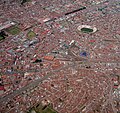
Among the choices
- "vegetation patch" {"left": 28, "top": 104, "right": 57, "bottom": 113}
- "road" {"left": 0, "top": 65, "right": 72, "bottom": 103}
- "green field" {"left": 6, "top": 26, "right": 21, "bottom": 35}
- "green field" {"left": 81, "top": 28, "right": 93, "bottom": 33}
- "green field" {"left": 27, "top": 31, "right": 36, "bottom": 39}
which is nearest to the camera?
"vegetation patch" {"left": 28, "top": 104, "right": 57, "bottom": 113}

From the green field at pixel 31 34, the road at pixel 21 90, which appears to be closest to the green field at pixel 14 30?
the green field at pixel 31 34

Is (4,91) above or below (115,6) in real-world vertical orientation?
above

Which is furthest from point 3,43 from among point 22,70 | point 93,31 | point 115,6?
point 115,6

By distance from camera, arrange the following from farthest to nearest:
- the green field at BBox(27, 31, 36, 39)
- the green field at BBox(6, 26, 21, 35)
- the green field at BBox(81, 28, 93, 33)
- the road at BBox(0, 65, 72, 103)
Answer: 1. the green field at BBox(6, 26, 21, 35)
2. the green field at BBox(81, 28, 93, 33)
3. the green field at BBox(27, 31, 36, 39)
4. the road at BBox(0, 65, 72, 103)

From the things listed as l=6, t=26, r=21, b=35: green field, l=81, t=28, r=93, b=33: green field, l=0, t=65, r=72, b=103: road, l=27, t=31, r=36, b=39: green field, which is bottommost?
l=81, t=28, r=93, b=33: green field

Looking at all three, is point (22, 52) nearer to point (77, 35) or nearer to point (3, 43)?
point (3, 43)

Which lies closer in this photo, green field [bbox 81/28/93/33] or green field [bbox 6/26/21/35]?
green field [bbox 81/28/93/33]

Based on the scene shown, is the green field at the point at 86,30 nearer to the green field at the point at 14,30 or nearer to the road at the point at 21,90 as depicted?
the green field at the point at 14,30

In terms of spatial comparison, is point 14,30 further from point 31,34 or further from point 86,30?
point 86,30

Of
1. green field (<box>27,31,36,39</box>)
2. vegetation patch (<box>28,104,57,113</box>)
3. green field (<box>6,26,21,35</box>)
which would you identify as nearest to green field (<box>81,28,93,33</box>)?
green field (<box>27,31,36,39</box>)

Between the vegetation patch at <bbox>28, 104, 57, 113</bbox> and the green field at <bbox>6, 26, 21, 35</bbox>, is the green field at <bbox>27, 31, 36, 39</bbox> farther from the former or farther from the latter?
the vegetation patch at <bbox>28, 104, 57, 113</bbox>

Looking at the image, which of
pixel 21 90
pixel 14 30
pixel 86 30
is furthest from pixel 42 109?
pixel 14 30
